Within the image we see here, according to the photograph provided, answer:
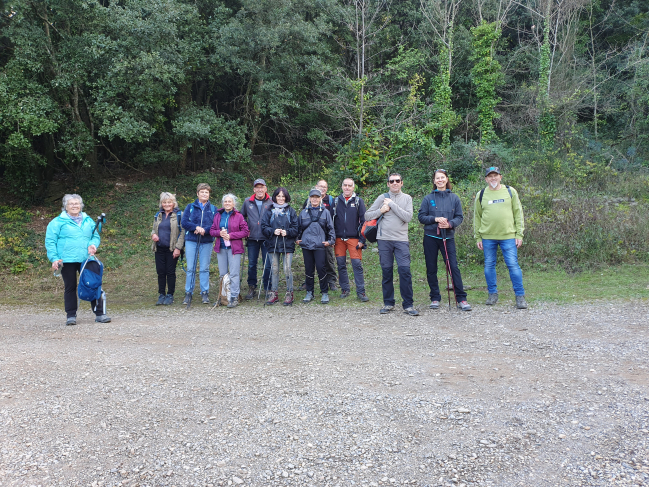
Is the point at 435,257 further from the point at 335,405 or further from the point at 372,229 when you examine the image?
the point at 335,405

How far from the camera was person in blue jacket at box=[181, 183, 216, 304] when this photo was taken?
822cm

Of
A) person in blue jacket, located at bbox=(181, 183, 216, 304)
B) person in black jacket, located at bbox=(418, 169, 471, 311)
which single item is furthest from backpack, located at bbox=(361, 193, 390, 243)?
person in blue jacket, located at bbox=(181, 183, 216, 304)

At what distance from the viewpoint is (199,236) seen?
27.2ft

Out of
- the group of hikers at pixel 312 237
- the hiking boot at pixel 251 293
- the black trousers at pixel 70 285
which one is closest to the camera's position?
the black trousers at pixel 70 285

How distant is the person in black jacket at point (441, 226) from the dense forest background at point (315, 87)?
8.73 metres

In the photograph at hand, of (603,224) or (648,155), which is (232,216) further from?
(648,155)

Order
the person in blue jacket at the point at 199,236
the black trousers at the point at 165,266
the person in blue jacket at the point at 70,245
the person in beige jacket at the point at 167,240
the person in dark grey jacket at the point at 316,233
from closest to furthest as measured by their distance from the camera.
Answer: the person in blue jacket at the point at 70,245, the person in dark grey jacket at the point at 316,233, the person in blue jacket at the point at 199,236, the person in beige jacket at the point at 167,240, the black trousers at the point at 165,266

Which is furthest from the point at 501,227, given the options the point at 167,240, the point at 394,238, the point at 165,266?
the point at 165,266

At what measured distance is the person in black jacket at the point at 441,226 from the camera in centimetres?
720

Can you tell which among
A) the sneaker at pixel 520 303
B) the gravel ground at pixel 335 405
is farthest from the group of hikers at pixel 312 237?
the gravel ground at pixel 335 405

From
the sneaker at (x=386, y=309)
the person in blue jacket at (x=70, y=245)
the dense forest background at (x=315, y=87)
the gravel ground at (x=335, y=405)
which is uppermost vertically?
the dense forest background at (x=315, y=87)

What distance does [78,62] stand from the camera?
14.0m

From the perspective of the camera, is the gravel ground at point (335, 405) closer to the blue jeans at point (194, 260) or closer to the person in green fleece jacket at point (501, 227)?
the person in green fleece jacket at point (501, 227)

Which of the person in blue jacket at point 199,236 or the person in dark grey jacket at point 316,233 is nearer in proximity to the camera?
the person in dark grey jacket at point 316,233
